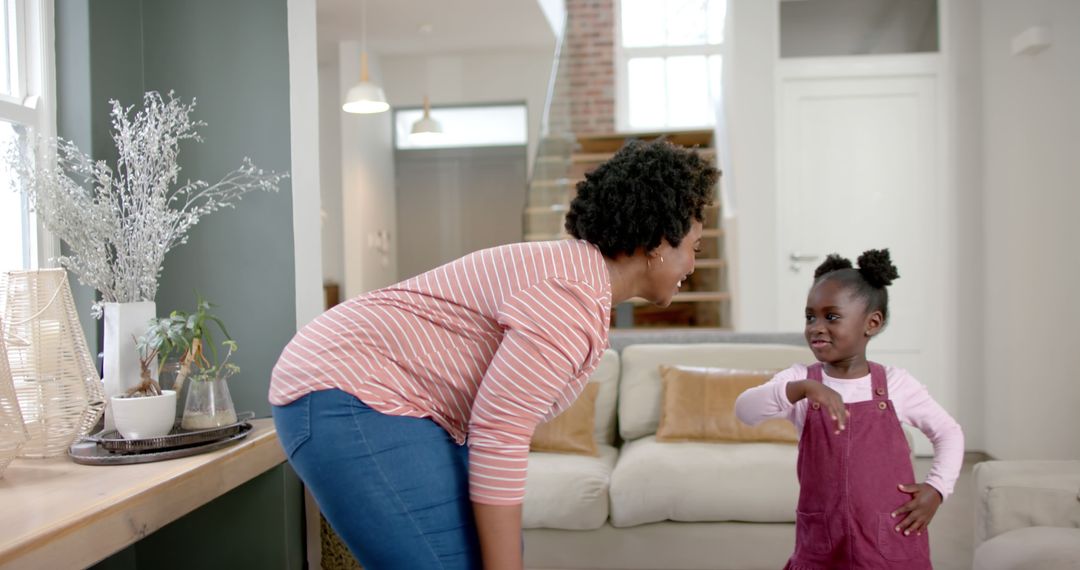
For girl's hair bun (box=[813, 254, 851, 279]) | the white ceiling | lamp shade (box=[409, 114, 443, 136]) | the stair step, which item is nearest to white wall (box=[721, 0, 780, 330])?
the stair step

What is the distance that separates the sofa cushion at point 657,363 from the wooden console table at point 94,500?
5.27 ft

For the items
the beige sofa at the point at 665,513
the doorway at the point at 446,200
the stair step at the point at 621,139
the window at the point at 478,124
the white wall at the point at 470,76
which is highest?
the white wall at the point at 470,76

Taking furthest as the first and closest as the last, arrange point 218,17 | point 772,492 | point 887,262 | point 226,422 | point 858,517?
point 772,492 < point 218,17 < point 226,422 < point 887,262 < point 858,517

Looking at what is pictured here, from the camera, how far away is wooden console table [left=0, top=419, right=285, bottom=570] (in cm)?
152

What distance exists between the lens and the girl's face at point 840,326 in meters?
1.85

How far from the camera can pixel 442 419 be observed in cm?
136

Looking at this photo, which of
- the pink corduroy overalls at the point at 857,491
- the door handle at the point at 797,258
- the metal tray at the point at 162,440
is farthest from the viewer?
the door handle at the point at 797,258

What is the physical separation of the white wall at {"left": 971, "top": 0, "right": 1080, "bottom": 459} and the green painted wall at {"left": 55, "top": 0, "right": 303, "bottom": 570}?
138 inches

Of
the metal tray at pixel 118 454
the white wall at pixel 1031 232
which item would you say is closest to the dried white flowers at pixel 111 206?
the metal tray at pixel 118 454

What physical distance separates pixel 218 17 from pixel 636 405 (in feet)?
6.54

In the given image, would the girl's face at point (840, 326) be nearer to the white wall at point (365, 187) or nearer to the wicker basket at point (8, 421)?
the wicker basket at point (8, 421)

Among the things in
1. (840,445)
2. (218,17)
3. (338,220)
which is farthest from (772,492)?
(338,220)

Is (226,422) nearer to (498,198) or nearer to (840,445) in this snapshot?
(840,445)

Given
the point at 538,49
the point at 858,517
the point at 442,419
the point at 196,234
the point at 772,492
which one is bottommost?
the point at 772,492
